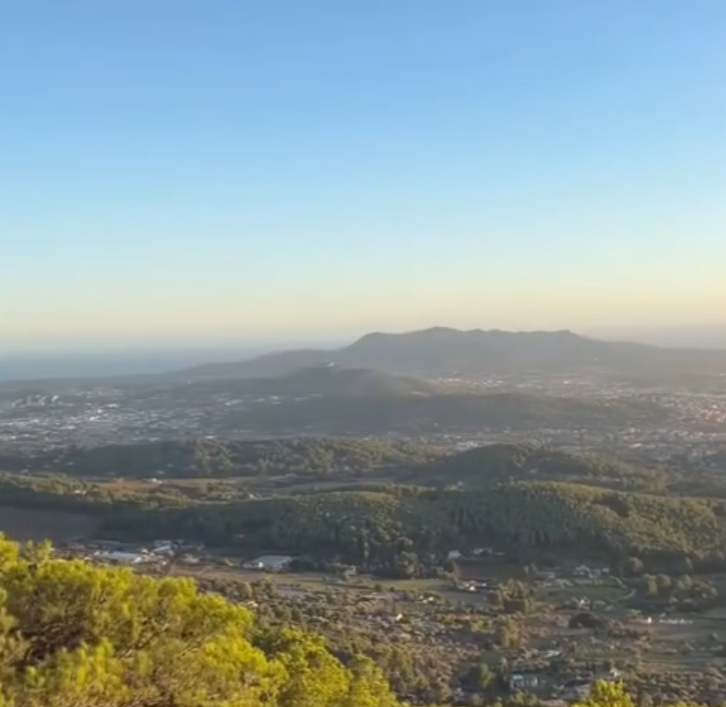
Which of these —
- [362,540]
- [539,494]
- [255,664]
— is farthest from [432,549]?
[255,664]

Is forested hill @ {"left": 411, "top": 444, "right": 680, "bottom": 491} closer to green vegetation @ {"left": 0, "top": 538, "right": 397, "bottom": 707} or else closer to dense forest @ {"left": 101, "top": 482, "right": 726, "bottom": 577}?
dense forest @ {"left": 101, "top": 482, "right": 726, "bottom": 577}

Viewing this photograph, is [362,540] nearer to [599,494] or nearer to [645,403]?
[599,494]

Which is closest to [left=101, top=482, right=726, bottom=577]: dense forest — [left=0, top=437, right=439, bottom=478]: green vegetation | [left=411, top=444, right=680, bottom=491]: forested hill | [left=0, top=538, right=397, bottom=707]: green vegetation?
[left=411, top=444, right=680, bottom=491]: forested hill

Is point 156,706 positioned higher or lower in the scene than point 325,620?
higher

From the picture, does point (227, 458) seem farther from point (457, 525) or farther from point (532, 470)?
point (457, 525)

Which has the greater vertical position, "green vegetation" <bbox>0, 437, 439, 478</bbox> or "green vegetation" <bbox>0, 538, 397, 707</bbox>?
"green vegetation" <bbox>0, 538, 397, 707</bbox>

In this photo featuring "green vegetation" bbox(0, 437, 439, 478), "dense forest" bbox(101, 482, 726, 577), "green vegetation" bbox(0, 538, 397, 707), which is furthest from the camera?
"green vegetation" bbox(0, 437, 439, 478)

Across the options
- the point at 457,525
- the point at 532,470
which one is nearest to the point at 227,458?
the point at 532,470

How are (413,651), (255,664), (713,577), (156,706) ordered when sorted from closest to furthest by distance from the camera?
(156,706), (255,664), (413,651), (713,577)

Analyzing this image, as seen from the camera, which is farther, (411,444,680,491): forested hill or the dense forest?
(411,444,680,491): forested hill
